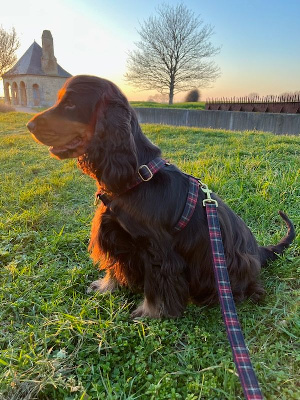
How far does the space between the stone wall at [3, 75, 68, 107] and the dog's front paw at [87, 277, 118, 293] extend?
35.9 metres

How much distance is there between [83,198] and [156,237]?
2.32 meters

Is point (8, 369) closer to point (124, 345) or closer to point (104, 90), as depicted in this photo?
point (124, 345)

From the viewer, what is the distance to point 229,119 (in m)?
14.3

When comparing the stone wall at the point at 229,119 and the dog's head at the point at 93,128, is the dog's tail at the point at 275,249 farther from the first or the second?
the stone wall at the point at 229,119

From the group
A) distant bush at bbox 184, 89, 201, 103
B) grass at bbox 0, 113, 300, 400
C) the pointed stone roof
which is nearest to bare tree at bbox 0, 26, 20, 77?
the pointed stone roof

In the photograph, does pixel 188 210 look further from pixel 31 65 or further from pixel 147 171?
pixel 31 65

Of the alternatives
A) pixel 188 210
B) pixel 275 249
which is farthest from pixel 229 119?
pixel 188 210

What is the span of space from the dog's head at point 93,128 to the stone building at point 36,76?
120ft

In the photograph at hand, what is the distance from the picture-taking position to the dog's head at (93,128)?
175cm

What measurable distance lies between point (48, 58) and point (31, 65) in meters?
2.20

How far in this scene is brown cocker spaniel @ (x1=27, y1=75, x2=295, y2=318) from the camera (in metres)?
1.76

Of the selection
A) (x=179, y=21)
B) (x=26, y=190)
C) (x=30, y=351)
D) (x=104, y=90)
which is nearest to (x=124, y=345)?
(x=30, y=351)

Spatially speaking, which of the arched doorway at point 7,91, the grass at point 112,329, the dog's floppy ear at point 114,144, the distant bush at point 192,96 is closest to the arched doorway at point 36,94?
the arched doorway at point 7,91

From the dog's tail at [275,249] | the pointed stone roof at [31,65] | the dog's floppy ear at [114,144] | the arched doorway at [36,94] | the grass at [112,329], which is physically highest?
the pointed stone roof at [31,65]
